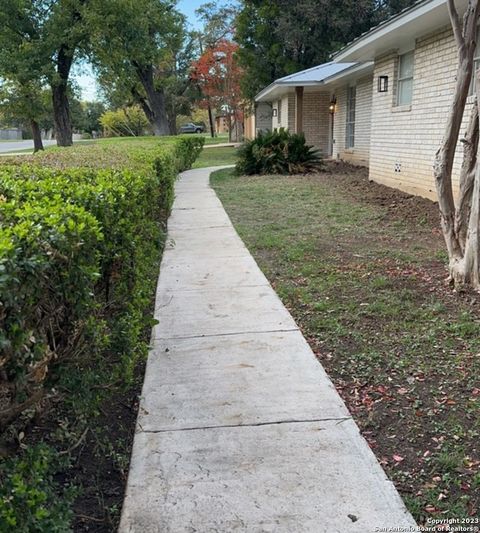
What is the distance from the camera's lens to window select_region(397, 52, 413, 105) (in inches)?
424

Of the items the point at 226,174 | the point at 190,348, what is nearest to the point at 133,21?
the point at 226,174

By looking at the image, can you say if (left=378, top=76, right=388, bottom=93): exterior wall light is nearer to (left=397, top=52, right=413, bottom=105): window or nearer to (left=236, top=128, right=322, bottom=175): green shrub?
(left=397, top=52, right=413, bottom=105): window

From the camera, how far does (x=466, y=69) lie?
486 centimetres

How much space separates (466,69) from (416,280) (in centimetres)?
202

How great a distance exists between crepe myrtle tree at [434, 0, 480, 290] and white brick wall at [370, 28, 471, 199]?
354 centimetres

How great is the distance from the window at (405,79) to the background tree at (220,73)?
27472mm

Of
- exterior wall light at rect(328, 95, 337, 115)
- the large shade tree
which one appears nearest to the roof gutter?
exterior wall light at rect(328, 95, 337, 115)

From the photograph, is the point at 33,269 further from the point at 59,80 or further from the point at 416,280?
the point at 59,80

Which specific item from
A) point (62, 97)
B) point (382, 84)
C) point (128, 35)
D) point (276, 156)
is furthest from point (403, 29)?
point (62, 97)

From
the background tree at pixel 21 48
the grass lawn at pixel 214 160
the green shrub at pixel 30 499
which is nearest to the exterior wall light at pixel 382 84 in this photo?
the grass lawn at pixel 214 160

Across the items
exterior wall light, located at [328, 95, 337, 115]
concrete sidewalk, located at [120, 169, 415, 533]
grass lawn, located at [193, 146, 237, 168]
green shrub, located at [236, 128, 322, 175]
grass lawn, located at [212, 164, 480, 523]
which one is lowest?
grass lawn, located at [193, 146, 237, 168]

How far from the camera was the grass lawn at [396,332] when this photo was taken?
2.58m

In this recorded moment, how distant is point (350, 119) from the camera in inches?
735

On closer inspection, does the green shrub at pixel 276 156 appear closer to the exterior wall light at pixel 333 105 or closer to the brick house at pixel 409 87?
the brick house at pixel 409 87
